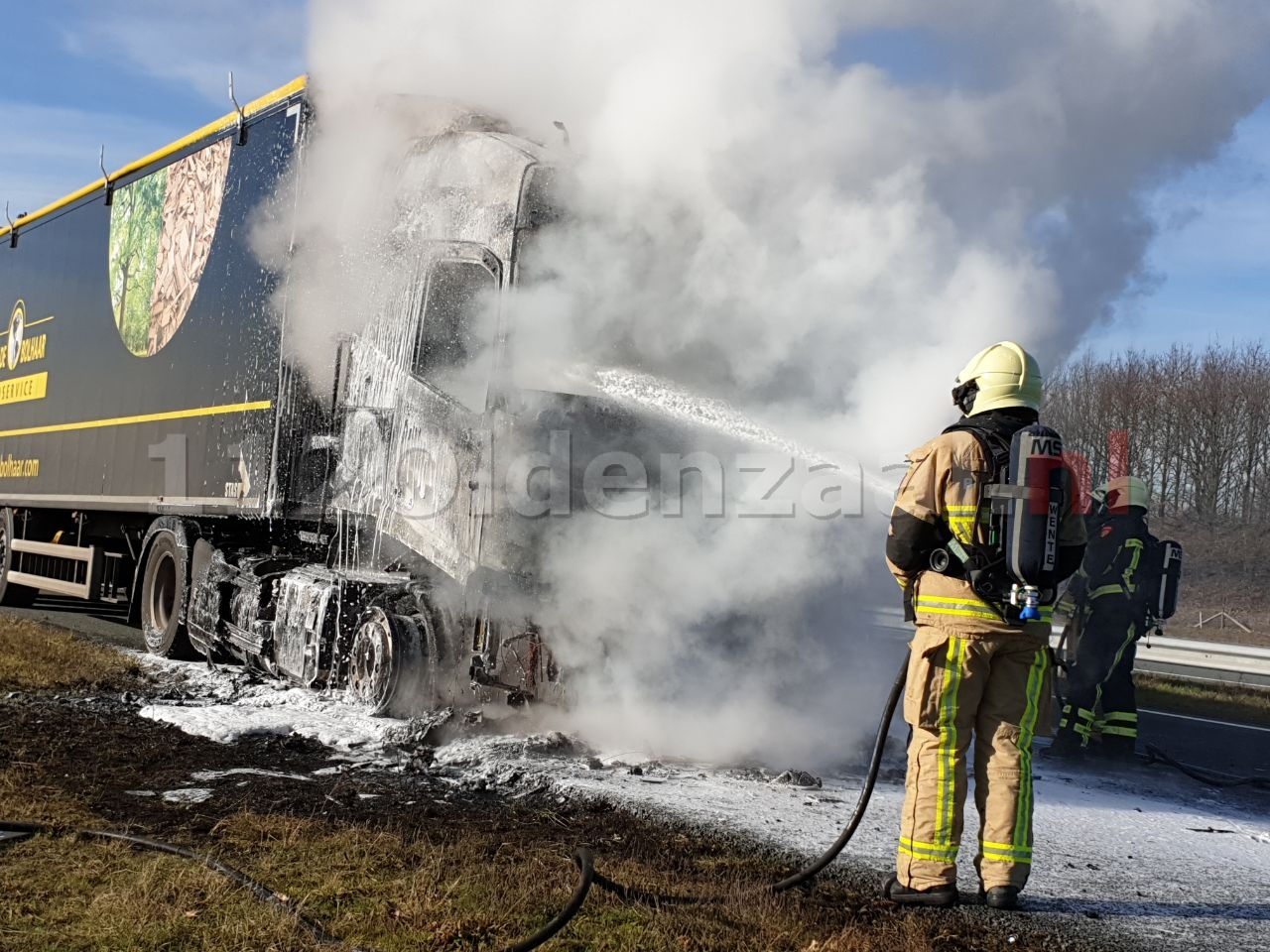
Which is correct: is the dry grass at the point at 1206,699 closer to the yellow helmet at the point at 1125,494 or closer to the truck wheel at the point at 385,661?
the yellow helmet at the point at 1125,494

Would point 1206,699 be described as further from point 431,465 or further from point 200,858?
point 200,858

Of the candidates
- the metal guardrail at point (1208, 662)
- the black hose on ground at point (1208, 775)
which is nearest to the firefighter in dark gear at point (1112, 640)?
the black hose on ground at point (1208, 775)

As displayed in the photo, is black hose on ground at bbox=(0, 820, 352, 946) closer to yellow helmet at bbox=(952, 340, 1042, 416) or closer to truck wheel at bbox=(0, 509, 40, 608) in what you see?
yellow helmet at bbox=(952, 340, 1042, 416)

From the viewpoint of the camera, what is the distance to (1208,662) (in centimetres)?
1340

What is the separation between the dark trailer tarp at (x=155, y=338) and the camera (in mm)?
8594

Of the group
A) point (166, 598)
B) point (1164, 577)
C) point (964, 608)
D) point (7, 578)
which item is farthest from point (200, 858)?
point (7, 578)

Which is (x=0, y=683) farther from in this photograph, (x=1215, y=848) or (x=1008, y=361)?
(x=1215, y=848)

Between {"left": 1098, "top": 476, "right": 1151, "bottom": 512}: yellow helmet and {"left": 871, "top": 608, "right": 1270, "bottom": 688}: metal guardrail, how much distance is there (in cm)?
A: 528

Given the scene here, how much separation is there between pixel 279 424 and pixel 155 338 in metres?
2.77

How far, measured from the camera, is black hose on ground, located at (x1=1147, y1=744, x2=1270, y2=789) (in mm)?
7176

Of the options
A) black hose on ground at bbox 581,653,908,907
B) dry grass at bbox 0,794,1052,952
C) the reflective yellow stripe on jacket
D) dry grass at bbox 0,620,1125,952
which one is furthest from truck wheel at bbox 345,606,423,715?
the reflective yellow stripe on jacket

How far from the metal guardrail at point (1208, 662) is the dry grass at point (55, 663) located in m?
9.70

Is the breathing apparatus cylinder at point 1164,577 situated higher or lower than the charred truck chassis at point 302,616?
higher

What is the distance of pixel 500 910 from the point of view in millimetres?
3684
